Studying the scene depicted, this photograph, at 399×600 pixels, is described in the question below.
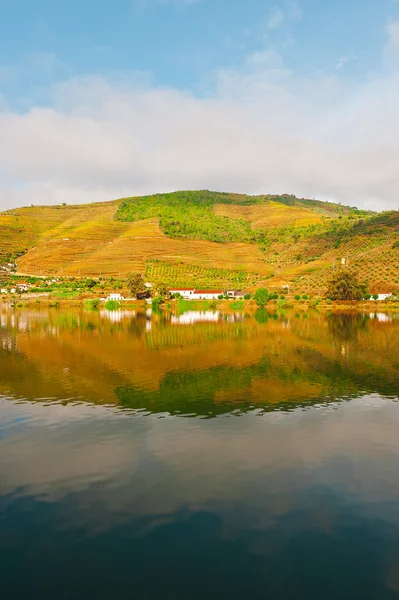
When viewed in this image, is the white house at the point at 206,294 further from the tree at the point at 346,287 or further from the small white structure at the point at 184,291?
the tree at the point at 346,287

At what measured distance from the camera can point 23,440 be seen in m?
18.5

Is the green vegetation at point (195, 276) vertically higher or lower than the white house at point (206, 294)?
higher

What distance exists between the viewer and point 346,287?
100250mm

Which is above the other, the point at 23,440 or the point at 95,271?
the point at 95,271

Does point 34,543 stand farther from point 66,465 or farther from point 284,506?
point 284,506

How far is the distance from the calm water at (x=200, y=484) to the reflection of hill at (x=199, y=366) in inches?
8.9

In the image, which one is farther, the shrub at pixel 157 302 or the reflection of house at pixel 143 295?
the reflection of house at pixel 143 295

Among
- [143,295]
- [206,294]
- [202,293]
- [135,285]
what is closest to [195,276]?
[202,293]

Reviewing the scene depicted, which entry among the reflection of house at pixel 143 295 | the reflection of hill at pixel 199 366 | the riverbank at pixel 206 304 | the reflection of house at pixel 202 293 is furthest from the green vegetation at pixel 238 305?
the reflection of hill at pixel 199 366

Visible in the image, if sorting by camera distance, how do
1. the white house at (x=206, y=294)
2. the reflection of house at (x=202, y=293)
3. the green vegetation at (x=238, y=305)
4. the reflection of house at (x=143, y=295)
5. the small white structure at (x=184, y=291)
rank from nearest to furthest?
the green vegetation at (x=238, y=305) < the reflection of house at (x=143, y=295) < the reflection of house at (x=202, y=293) < the white house at (x=206, y=294) < the small white structure at (x=184, y=291)

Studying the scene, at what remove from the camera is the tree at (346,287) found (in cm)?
10000

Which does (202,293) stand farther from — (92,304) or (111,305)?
(92,304)

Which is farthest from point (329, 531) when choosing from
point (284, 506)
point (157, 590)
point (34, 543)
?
point (34, 543)

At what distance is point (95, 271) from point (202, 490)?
152 meters
